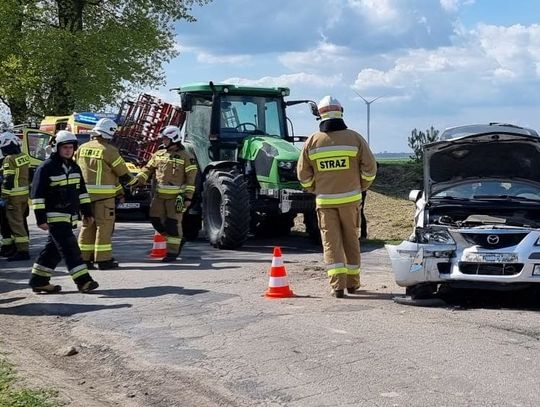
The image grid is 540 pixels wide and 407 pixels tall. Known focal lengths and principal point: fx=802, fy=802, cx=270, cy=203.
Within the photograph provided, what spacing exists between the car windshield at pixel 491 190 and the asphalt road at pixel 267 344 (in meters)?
1.37

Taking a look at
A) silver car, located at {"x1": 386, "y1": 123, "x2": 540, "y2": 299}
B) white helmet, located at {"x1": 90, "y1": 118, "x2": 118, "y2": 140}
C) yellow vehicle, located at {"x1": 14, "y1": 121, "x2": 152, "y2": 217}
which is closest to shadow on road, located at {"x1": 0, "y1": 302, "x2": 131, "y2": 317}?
white helmet, located at {"x1": 90, "y1": 118, "x2": 118, "y2": 140}

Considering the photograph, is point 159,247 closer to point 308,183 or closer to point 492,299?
point 308,183

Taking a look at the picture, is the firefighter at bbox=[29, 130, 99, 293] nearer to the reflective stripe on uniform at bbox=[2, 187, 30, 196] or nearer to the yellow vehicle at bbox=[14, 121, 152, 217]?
the reflective stripe on uniform at bbox=[2, 187, 30, 196]

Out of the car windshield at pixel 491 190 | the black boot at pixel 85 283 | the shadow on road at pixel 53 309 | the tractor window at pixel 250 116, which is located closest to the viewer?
the shadow on road at pixel 53 309

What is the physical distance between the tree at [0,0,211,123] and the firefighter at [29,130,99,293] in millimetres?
19688

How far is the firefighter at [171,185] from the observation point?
490 inches

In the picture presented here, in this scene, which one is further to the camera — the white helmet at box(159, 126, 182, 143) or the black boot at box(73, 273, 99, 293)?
the white helmet at box(159, 126, 182, 143)

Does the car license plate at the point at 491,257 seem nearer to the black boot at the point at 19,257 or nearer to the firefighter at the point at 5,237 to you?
the black boot at the point at 19,257

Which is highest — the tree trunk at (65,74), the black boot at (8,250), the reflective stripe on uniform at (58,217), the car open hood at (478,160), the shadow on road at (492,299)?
the tree trunk at (65,74)

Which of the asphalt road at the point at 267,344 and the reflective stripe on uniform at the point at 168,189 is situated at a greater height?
the reflective stripe on uniform at the point at 168,189

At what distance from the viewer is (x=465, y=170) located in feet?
32.0

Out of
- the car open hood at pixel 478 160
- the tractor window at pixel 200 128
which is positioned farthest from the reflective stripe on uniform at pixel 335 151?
the tractor window at pixel 200 128

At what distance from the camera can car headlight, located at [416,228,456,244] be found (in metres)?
8.27

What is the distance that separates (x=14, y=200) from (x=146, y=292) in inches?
180
